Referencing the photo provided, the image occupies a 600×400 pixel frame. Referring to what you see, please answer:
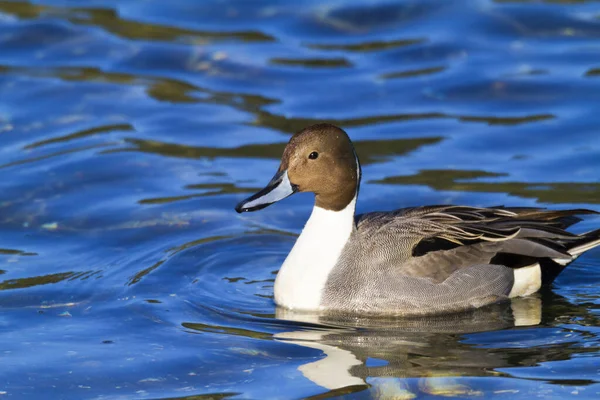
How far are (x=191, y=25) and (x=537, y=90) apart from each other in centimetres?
432

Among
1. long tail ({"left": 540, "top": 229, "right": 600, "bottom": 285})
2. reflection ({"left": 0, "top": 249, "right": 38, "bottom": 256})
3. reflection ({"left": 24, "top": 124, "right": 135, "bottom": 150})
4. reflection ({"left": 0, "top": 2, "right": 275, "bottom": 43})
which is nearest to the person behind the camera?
long tail ({"left": 540, "top": 229, "right": 600, "bottom": 285})

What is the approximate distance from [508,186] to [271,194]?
9.58 ft

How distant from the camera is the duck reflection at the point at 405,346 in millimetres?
6273

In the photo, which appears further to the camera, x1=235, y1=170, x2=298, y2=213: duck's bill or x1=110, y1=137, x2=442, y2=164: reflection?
x1=110, y1=137, x2=442, y2=164: reflection

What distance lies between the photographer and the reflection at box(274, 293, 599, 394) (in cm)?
629

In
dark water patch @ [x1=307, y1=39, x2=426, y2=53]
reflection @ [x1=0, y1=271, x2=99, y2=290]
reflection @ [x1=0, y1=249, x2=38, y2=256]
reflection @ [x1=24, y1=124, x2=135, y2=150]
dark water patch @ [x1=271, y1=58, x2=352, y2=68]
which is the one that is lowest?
reflection @ [x1=0, y1=271, x2=99, y2=290]

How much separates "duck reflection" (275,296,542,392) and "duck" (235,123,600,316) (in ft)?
0.35

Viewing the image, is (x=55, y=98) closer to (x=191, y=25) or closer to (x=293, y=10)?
(x=191, y=25)

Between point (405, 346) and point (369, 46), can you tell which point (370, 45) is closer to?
point (369, 46)

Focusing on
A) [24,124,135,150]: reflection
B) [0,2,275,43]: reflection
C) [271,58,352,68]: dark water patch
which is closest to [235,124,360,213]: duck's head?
[24,124,135,150]: reflection

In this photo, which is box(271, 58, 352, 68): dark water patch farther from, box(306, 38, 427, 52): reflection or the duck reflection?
the duck reflection

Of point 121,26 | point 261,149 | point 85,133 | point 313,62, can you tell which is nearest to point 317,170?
point 261,149

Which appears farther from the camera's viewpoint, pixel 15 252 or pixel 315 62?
pixel 315 62

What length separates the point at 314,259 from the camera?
7.36 meters
